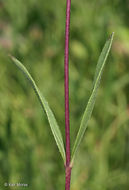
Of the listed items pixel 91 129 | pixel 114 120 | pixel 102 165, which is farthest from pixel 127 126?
pixel 102 165

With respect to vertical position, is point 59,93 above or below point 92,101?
below

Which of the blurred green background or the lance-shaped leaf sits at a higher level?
the lance-shaped leaf

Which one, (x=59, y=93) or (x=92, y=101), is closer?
(x=92, y=101)

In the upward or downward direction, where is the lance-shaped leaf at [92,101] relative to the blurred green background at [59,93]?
upward

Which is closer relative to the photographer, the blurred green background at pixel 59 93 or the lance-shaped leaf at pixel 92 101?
the lance-shaped leaf at pixel 92 101

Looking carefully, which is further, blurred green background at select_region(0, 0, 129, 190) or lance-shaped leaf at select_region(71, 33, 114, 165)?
blurred green background at select_region(0, 0, 129, 190)

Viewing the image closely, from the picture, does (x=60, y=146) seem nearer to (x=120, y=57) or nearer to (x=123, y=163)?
(x=123, y=163)

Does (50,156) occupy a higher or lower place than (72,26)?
lower

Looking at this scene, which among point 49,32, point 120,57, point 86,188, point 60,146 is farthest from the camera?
point 49,32
